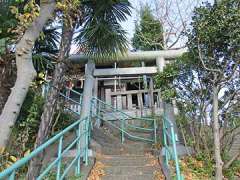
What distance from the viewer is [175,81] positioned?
6375 millimetres

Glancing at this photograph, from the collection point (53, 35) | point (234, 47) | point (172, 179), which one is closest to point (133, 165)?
point (172, 179)

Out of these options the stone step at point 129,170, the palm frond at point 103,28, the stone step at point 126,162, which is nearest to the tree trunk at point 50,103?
the palm frond at point 103,28

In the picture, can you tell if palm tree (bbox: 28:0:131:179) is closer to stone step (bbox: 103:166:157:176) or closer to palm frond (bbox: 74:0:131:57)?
palm frond (bbox: 74:0:131:57)

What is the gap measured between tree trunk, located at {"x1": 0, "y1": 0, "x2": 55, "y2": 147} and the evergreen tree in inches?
534

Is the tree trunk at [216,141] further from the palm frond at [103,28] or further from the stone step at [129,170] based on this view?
the palm frond at [103,28]

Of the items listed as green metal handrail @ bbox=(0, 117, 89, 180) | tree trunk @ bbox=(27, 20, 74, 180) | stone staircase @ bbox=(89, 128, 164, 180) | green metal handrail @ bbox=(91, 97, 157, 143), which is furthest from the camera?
green metal handrail @ bbox=(91, 97, 157, 143)

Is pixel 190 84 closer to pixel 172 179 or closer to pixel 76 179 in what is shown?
pixel 172 179

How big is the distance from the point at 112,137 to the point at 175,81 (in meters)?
2.64

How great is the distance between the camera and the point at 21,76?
3.08m

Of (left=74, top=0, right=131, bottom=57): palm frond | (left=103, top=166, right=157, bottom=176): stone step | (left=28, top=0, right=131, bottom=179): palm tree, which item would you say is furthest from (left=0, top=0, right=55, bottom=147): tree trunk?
(left=74, top=0, right=131, bottom=57): palm frond

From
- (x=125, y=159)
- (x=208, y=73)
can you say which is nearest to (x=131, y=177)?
(x=125, y=159)

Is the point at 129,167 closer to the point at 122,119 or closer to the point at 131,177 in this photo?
the point at 131,177

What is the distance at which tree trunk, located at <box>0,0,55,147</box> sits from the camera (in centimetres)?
289

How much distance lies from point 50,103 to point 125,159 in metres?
2.04
